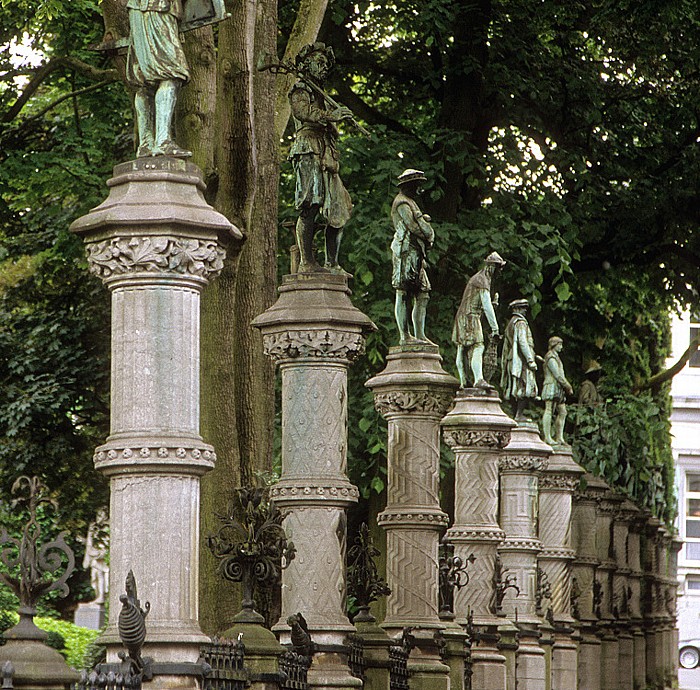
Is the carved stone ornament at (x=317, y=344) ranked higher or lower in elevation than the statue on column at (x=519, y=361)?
lower

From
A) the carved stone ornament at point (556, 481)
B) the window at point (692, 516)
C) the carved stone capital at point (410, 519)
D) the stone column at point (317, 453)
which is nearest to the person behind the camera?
the stone column at point (317, 453)

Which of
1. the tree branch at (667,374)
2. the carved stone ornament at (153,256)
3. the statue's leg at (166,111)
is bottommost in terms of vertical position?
the carved stone ornament at (153,256)

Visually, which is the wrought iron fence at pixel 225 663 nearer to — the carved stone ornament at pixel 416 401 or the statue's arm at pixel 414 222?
the carved stone ornament at pixel 416 401

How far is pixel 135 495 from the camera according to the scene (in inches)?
442

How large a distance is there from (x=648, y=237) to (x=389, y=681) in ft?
48.3

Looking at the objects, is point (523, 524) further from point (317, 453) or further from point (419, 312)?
point (317, 453)

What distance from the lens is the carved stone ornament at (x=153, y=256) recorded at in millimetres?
11406

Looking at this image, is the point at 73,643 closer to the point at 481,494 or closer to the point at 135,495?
Result: the point at 481,494

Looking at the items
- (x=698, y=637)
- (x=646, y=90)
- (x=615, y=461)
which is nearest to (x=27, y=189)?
(x=646, y=90)

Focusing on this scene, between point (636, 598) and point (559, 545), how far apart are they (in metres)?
13.2

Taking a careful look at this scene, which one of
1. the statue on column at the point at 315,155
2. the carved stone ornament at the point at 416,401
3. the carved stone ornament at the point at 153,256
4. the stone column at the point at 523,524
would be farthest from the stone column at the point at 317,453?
the stone column at the point at 523,524

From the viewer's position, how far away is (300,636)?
14422mm

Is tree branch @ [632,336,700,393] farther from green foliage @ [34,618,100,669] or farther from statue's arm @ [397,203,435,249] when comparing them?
statue's arm @ [397,203,435,249]

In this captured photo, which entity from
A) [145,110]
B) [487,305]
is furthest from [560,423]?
[145,110]
